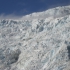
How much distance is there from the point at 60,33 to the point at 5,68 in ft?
50.6

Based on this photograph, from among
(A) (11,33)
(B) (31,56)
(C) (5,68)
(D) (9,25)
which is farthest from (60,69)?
(D) (9,25)

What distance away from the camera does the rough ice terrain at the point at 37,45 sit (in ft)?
132

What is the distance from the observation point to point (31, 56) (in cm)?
4647

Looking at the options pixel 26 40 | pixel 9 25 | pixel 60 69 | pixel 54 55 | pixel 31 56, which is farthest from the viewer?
pixel 9 25

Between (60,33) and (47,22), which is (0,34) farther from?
(60,33)

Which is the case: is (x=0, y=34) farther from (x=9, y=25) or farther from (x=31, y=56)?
(x=31, y=56)

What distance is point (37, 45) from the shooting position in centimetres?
4894

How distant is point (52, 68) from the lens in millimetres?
38469

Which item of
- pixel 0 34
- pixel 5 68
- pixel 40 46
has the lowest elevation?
pixel 5 68

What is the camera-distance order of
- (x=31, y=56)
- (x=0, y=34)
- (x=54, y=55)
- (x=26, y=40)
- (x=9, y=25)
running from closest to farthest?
(x=54, y=55)
(x=31, y=56)
(x=26, y=40)
(x=0, y=34)
(x=9, y=25)

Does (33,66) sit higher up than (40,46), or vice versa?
(40,46)

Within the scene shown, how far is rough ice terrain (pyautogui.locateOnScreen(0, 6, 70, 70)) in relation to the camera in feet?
132

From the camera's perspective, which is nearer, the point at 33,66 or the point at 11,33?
the point at 33,66

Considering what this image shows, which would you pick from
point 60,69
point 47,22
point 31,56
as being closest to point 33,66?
A: point 31,56
